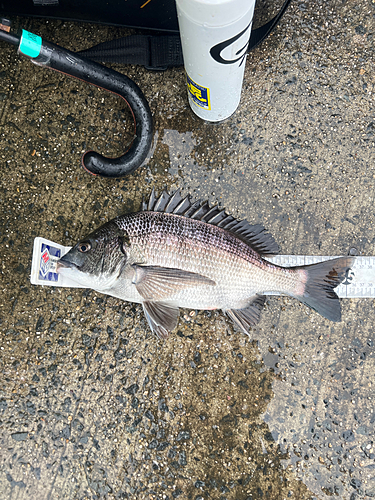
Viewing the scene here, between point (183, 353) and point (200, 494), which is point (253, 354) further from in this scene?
point (200, 494)

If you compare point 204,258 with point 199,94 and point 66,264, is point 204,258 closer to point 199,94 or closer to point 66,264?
point 66,264

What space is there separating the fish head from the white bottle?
112 centimetres

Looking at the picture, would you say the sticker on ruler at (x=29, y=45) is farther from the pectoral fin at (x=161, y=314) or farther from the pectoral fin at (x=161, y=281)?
the pectoral fin at (x=161, y=314)

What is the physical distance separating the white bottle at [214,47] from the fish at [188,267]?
71cm

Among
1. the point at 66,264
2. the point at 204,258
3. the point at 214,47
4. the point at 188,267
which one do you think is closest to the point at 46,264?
the point at 66,264

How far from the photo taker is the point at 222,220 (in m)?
2.45

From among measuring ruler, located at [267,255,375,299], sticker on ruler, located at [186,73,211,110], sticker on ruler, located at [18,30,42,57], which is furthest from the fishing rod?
measuring ruler, located at [267,255,375,299]

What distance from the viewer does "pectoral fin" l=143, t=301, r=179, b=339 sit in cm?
238

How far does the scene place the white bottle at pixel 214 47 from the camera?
5.05 ft

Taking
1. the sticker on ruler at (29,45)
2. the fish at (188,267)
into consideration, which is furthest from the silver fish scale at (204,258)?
the sticker on ruler at (29,45)

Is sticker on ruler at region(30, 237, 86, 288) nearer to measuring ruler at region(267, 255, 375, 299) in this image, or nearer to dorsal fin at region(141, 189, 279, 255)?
dorsal fin at region(141, 189, 279, 255)

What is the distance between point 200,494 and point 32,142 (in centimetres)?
307

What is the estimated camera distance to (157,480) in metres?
2.57

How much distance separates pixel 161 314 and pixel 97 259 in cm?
60
